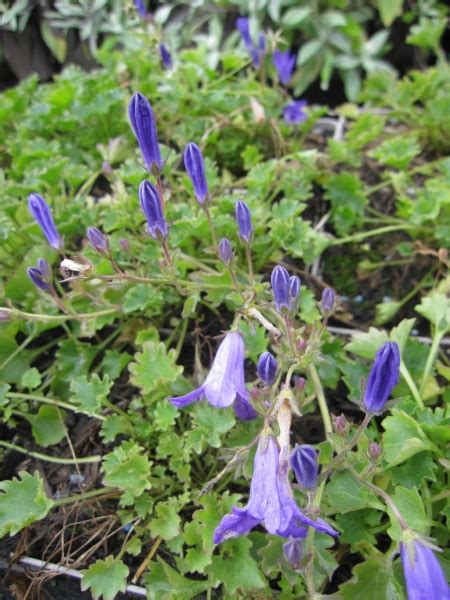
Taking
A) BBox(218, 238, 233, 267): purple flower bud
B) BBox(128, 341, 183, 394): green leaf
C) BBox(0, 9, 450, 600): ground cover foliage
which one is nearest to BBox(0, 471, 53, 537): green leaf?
BBox(0, 9, 450, 600): ground cover foliage

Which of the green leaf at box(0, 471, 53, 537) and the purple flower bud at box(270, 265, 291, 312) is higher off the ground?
the purple flower bud at box(270, 265, 291, 312)

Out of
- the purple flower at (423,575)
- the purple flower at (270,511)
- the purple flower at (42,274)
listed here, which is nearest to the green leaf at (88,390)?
the purple flower at (42,274)

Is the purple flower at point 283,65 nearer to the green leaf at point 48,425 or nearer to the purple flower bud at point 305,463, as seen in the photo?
the green leaf at point 48,425

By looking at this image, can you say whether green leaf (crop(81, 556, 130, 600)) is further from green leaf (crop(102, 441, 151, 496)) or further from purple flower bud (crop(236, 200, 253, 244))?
purple flower bud (crop(236, 200, 253, 244))

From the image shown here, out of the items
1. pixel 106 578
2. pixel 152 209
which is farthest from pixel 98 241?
pixel 106 578

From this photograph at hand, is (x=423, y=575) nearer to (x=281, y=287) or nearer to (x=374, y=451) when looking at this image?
(x=374, y=451)

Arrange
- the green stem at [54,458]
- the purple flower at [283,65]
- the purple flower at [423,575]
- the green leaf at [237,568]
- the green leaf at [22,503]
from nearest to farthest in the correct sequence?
the purple flower at [423,575] < the green leaf at [237,568] < the green leaf at [22,503] < the green stem at [54,458] < the purple flower at [283,65]
